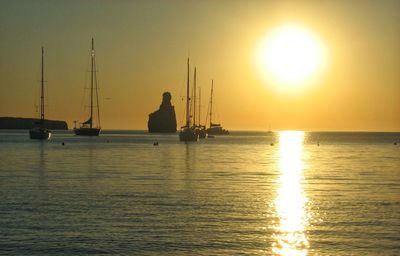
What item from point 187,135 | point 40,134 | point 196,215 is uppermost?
point 196,215

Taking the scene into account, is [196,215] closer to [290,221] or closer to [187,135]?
[290,221]

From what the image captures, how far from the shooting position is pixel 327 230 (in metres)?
Result: 33.0

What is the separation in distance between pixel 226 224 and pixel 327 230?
4.85m

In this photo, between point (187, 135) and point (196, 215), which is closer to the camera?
point (196, 215)

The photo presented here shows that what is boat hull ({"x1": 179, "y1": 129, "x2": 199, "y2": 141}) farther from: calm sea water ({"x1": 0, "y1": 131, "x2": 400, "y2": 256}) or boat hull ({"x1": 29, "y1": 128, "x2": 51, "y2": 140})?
calm sea water ({"x1": 0, "y1": 131, "x2": 400, "y2": 256})

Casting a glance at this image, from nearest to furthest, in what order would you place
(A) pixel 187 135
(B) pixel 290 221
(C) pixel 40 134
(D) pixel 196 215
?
(B) pixel 290 221, (D) pixel 196 215, (A) pixel 187 135, (C) pixel 40 134

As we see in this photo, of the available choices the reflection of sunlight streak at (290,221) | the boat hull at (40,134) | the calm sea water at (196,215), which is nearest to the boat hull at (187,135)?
the boat hull at (40,134)

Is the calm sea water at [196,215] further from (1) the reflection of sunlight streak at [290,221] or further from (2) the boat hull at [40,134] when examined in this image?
(2) the boat hull at [40,134]

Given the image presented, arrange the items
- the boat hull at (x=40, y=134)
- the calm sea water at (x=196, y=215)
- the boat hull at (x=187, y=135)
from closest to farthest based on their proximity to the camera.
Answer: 1. the calm sea water at (x=196, y=215)
2. the boat hull at (x=187, y=135)
3. the boat hull at (x=40, y=134)

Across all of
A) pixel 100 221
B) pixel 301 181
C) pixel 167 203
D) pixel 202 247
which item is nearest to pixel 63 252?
pixel 202 247

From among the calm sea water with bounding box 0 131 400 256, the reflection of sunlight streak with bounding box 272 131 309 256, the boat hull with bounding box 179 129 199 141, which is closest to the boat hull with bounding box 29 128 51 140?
the boat hull with bounding box 179 129 199 141

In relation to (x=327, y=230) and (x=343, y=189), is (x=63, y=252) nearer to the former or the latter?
(x=327, y=230)

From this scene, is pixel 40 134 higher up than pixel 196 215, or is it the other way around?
pixel 196 215

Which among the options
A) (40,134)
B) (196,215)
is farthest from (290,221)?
(40,134)
